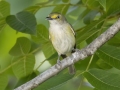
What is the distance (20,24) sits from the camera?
2.23m

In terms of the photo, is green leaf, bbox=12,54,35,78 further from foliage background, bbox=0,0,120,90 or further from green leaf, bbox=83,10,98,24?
green leaf, bbox=83,10,98,24

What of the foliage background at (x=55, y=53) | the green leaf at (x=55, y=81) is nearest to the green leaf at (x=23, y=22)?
the foliage background at (x=55, y=53)

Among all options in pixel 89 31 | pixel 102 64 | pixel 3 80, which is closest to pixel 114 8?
pixel 89 31

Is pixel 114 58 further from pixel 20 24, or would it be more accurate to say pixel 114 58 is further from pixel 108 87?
pixel 20 24

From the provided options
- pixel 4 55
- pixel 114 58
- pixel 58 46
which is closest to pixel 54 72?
pixel 114 58

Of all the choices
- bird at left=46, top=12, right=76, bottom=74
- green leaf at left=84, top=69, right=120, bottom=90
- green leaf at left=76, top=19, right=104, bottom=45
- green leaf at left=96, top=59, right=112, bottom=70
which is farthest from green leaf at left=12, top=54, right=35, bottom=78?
green leaf at left=84, top=69, right=120, bottom=90

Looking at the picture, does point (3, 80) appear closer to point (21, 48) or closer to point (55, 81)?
point (21, 48)

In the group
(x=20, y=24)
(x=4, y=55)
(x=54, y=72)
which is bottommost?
(x=4, y=55)

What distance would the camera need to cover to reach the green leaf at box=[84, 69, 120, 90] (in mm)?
2049

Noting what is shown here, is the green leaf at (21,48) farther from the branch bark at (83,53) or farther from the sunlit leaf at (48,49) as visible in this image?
the branch bark at (83,53)

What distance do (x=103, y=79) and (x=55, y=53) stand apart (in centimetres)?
68

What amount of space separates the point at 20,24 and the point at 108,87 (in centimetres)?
67

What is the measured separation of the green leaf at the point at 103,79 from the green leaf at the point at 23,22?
17.0 inches

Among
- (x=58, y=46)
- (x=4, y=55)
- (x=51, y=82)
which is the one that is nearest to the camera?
(x=51, y=82)
